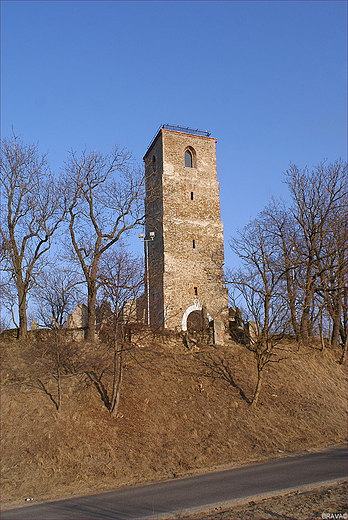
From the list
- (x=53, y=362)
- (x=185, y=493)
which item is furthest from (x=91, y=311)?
(x=185, y=493)

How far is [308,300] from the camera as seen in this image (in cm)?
2431

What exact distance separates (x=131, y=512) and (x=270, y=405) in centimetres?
981

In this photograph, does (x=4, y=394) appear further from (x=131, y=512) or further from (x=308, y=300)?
(x=308, y=300)

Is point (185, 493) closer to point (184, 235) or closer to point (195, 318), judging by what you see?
point (195, 318)

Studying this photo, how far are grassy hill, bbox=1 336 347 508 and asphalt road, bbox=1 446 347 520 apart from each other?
3.24 ft

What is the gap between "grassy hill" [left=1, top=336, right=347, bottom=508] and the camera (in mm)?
11555

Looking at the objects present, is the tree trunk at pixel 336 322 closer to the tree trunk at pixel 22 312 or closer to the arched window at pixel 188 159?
the arched window at pixel 188 159

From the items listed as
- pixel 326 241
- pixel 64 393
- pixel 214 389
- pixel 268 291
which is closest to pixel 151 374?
pixel 214 389

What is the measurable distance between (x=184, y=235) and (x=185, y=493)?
17441 millimetres

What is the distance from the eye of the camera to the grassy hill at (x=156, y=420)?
11.6 metres

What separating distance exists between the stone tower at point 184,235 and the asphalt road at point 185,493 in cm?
1293

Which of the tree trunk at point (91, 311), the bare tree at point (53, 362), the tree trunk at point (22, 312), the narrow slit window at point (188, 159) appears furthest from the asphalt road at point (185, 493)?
the narrow slit window at point (188, 159)

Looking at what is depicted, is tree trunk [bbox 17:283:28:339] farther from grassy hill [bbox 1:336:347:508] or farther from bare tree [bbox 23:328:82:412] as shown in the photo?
bare tree [bbox 23:328:82:412]

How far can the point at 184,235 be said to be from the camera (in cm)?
2556
